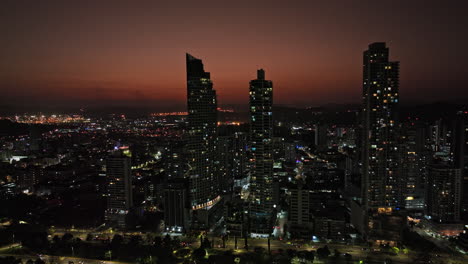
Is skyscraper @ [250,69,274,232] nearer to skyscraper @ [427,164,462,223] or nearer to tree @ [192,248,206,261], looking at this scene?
tree @ [192,248,206,261]

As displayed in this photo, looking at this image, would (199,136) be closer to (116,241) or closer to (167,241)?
(167,241)

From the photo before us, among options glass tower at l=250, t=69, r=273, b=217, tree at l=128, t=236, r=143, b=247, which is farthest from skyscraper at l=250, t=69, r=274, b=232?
tree at l=128, t=236, r=143, b=247

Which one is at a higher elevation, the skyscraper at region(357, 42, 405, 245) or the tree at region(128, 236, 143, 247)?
the skyscraper at region(357, 42, 405, 245)

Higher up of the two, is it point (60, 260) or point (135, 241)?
point (135, 241)

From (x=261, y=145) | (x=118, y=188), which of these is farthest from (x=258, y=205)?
(x=118, y=188)

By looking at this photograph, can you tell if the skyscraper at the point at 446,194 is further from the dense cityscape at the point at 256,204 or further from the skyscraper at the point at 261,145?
the skyscraper at the point at 261,145

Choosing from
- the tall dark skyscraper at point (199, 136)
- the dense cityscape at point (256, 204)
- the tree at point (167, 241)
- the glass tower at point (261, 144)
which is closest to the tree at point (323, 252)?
the dense cityscape at point (256, 204)

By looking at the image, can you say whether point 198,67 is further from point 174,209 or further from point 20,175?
point 20,175
